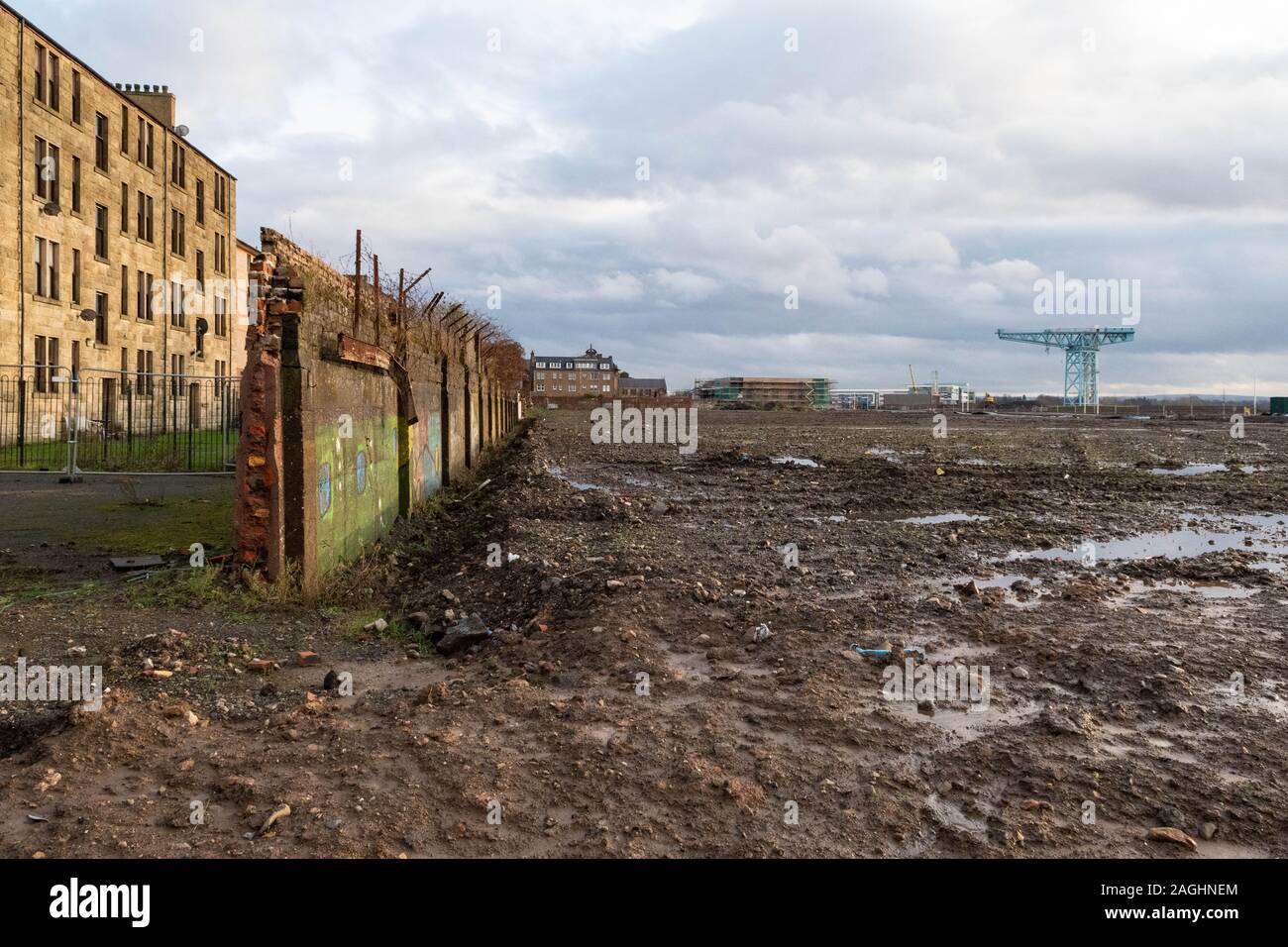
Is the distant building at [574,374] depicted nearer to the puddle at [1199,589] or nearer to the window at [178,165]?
the window at [178,165]

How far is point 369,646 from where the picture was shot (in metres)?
6.03

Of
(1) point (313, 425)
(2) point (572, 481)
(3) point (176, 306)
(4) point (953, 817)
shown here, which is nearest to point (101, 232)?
(3) point (176, 306)

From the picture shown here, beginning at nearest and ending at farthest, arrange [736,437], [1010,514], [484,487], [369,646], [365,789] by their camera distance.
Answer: [365,789]
[369,646]
[1010,514]
[484,487]
[736,437]

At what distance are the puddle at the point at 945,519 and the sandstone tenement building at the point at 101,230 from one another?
49.9ft

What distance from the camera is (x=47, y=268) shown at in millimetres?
25484

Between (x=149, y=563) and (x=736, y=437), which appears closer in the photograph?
(x=149, y=563)

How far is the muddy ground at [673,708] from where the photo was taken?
338cm

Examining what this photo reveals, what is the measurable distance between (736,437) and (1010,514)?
21.9 metres

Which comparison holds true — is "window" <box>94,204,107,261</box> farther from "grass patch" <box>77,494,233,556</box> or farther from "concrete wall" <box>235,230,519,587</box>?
"concrete wall" <box>235,230,519,587</box>

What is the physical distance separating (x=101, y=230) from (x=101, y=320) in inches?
114

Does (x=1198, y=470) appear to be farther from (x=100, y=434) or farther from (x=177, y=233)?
→ (x=177, y=233)

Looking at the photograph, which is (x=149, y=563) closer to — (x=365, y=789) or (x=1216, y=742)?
(x=365, y=789)
